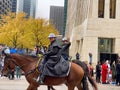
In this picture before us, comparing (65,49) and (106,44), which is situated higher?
(106,44)

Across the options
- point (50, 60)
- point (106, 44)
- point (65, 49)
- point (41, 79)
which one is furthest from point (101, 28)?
point (41, 79)

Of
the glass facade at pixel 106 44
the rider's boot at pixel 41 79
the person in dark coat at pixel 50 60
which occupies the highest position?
the glass facade at pixel 106 44

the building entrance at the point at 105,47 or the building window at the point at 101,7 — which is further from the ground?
the building window at the point at 101,7

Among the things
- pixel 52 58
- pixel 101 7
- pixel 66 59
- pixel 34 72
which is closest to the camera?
pixel 52 58

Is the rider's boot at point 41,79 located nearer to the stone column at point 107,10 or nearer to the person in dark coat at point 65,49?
the person in dark coat at point 65,49

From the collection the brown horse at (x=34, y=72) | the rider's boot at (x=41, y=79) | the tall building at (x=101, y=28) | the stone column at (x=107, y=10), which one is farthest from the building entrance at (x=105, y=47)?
the rider's boot at (x=41, y=79)

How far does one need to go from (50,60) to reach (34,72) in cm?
72

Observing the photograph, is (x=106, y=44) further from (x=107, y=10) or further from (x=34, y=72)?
(x=34, y=72)

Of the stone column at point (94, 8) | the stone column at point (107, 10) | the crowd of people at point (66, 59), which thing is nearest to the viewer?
the crowd of people at point (66, 59)

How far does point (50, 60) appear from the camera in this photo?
1291 cm

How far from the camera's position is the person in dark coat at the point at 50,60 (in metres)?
12.8

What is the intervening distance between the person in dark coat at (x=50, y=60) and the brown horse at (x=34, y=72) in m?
0.25

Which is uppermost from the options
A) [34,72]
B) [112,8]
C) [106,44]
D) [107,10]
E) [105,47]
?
[112,8]

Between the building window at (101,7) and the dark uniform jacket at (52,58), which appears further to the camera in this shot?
the building window at (101,7)
